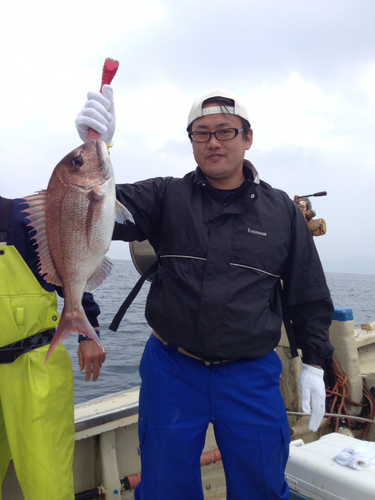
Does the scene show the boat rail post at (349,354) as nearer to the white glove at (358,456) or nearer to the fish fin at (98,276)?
the white glove at (358,456)

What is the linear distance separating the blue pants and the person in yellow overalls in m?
0.46

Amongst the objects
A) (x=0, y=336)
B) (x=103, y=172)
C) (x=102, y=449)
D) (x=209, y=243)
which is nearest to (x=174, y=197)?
(x=209, y=243)

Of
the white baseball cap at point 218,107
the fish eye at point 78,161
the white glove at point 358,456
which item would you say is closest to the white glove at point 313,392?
the white glove at point 358,456

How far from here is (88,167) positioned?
1.88 m

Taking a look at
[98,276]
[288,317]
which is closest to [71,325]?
[98,276]

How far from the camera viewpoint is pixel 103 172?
6.15ft

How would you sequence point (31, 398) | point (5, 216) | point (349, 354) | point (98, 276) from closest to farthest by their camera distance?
point (98, 276) → point (31, 398) → point (5, 216) → point (349, 354)

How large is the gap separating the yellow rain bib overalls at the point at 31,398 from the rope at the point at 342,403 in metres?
2.79

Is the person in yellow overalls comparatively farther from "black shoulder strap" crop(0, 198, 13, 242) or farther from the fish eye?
the fish eye

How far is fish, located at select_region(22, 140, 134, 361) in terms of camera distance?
1.86m

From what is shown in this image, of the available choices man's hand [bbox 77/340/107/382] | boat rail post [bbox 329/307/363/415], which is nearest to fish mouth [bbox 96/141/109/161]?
man's hand [bbox 77/340/107/382]

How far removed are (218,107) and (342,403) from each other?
3.17m

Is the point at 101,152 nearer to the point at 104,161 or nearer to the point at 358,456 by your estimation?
the point at 104,161

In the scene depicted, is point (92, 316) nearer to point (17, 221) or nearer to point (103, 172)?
point (17, 221)
